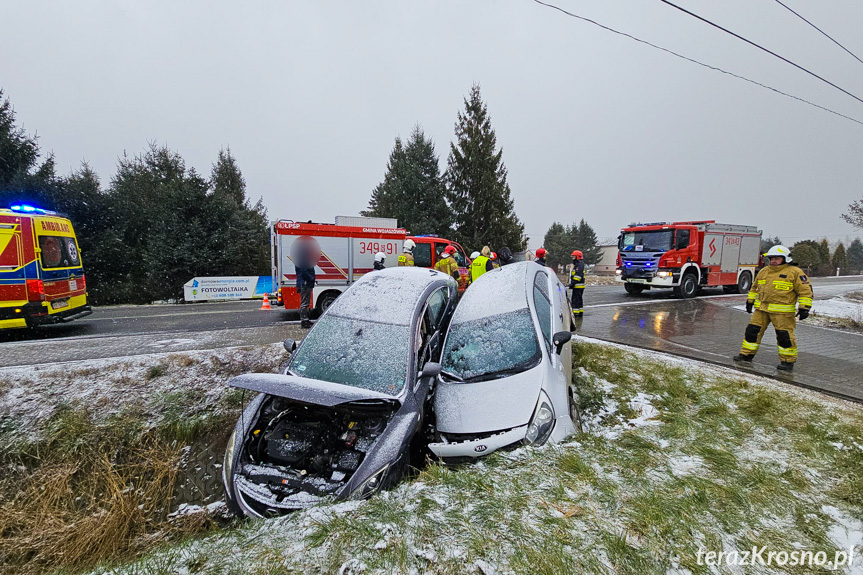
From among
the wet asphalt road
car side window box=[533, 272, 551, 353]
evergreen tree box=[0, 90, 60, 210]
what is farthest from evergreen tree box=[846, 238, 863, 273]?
evergreen tree box=[0, 90, 60, 210]

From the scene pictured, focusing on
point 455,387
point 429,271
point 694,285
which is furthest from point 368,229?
point 694,285

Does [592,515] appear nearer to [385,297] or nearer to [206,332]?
[385,297]

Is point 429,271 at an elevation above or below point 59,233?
below

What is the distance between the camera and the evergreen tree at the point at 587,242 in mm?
68062

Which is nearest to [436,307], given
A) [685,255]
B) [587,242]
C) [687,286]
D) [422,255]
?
[422,255]

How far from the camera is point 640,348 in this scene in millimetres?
7238

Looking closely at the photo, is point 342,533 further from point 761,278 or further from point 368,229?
point 368,229

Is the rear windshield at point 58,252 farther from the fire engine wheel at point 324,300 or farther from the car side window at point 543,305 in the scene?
the car side window at point 543,305

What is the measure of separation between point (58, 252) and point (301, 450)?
9.27 meters

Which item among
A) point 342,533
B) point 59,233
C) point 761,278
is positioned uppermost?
point 59,233

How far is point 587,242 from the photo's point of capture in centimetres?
6869

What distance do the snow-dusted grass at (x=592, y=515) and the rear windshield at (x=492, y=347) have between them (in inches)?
37.5

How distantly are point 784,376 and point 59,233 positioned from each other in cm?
1439

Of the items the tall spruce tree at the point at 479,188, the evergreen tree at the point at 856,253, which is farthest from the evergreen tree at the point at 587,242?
the tall spruce tree at the point at 479,188
